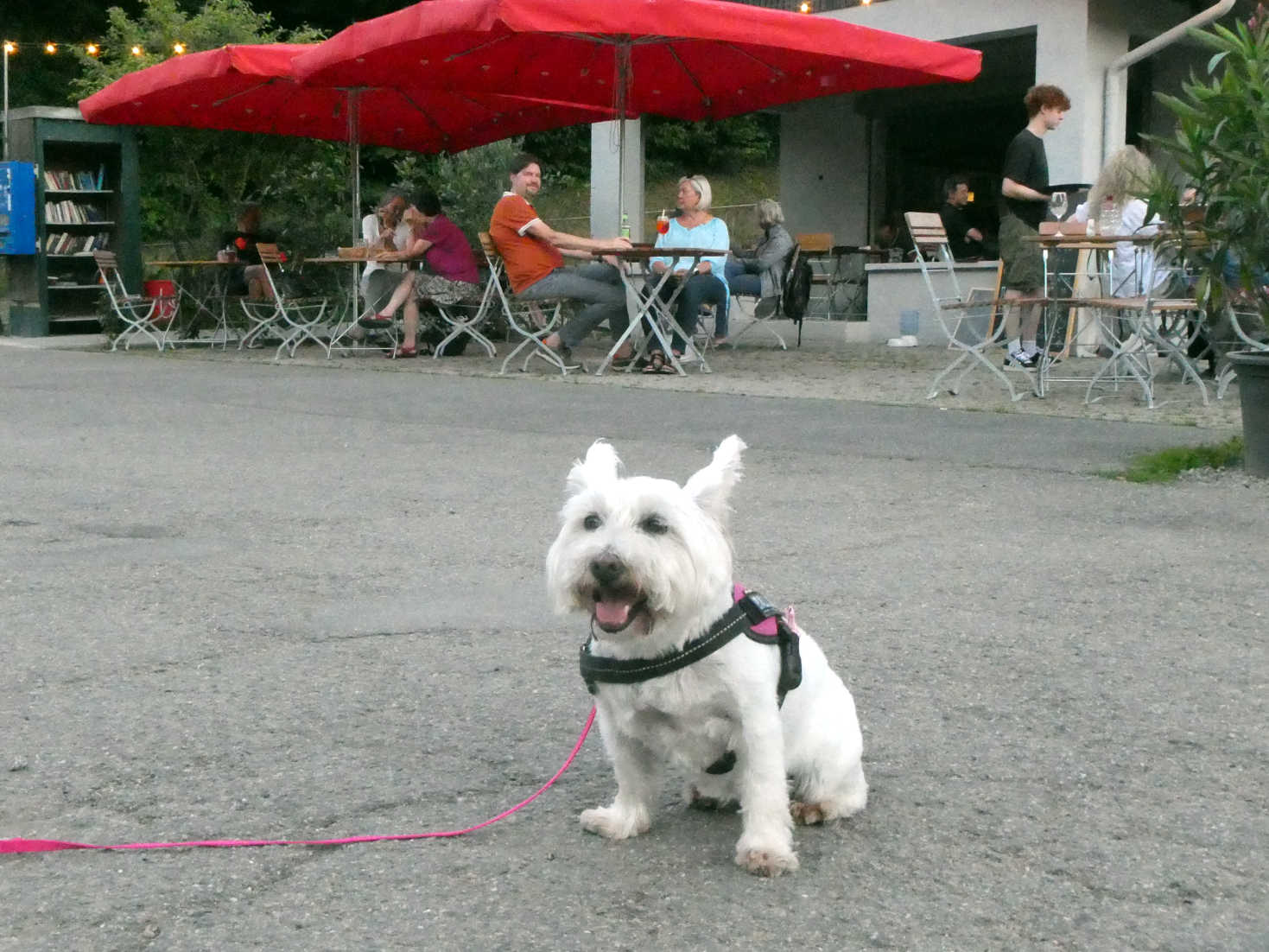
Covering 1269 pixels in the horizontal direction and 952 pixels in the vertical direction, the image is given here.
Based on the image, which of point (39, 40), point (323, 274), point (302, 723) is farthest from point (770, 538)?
point (39, 40)

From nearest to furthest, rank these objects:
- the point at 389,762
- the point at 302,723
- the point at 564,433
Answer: the point at 389,762, the point at 302,723, the point at 564,433

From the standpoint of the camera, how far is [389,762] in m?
3.27

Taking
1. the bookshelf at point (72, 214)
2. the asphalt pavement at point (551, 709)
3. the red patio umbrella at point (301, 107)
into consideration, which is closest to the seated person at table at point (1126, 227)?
the asphalt pavement at point (551, 709)

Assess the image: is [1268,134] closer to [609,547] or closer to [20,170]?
[609,547]

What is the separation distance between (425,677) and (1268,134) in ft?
14.6

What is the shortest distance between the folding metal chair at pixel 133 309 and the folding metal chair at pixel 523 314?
3.74m

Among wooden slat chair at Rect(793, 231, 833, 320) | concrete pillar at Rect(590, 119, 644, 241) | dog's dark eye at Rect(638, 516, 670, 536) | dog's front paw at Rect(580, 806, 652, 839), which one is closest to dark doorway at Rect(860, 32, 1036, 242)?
wooden slat chair at Rect(793, 231, 833, 320)

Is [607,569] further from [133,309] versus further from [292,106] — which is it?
[133,309]

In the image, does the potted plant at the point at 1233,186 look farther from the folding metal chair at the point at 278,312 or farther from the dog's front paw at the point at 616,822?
the folding metal chair at the point at 278,312

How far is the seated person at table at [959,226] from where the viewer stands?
18703mm

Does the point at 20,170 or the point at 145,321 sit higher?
Result: the point at 20,170

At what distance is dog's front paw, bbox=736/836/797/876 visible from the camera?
2.65m

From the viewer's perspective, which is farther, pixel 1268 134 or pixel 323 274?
pixel 323 274

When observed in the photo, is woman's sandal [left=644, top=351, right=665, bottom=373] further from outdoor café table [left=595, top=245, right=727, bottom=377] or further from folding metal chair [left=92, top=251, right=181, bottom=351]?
folding metal chair [left=92, top=251, right=181, bottom=351]
